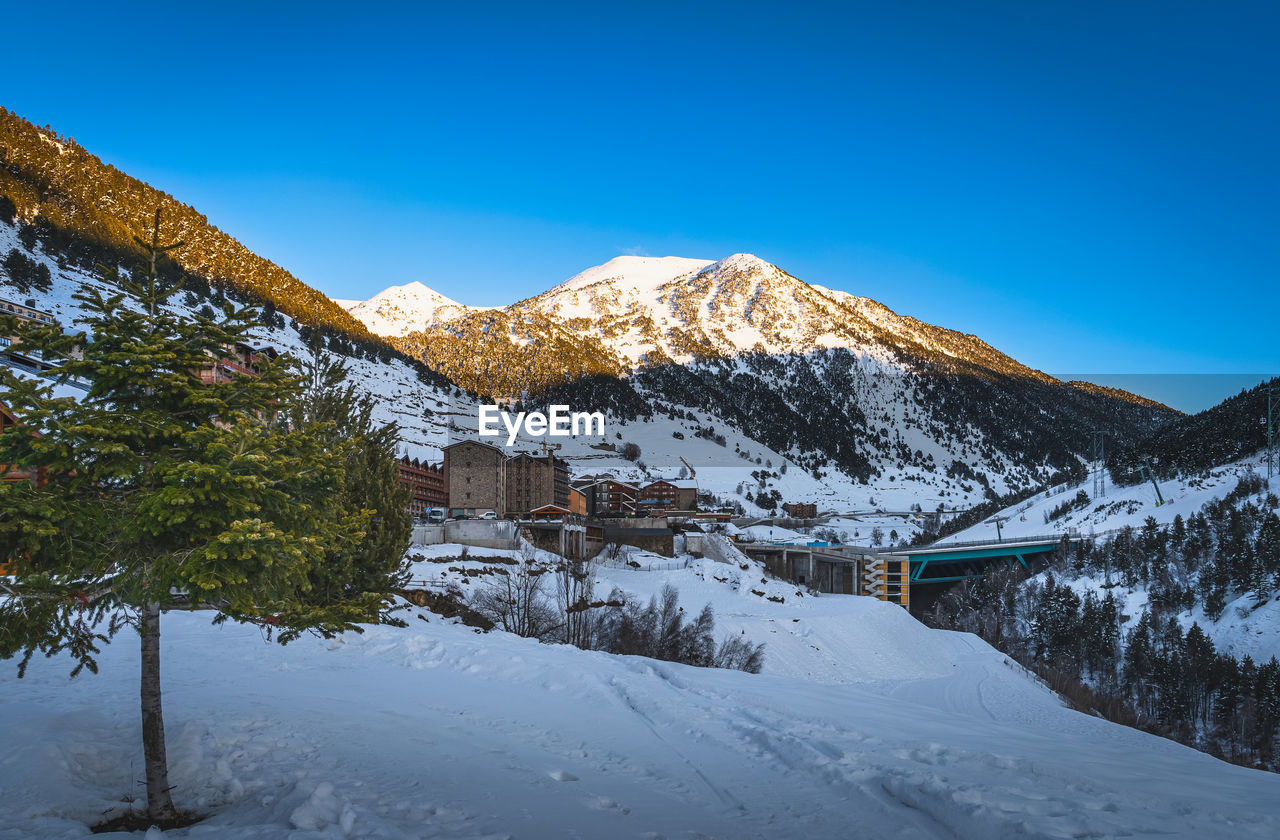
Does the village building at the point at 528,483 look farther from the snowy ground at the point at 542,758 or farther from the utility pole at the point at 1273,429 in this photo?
the utility pole at the point at 1273,429

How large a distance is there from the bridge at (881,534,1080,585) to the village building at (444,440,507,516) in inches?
2214

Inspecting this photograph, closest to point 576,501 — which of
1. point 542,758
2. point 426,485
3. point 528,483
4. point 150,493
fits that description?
point 528,483

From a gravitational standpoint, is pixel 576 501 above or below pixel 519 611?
above

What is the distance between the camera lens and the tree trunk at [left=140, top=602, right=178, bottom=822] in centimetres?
823

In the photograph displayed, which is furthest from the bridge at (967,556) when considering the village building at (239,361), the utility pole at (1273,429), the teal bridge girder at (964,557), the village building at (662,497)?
the village building at (239,361)

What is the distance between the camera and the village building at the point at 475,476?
82.9 meters

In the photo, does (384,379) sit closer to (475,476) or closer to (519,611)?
(475,476)

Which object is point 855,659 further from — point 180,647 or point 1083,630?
point 1083,630

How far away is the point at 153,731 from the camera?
838cm

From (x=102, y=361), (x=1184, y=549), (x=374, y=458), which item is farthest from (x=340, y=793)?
(x=1184, y=549)

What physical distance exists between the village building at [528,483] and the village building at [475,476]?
7.64 ft

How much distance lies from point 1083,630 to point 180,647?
279 feet

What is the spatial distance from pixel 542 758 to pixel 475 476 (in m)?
74.6

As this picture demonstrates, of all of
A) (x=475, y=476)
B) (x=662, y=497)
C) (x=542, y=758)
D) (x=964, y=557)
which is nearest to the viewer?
(x=542, y=758)
